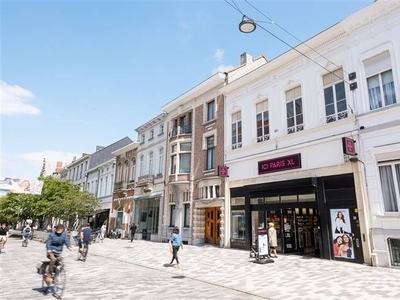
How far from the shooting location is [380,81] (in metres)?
11.9

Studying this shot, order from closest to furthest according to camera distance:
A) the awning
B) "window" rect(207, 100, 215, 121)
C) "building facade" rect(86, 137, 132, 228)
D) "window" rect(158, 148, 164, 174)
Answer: "window" rect(207, 100, 215, 121), the awning, "window" rect(158, 148, 164, 174), "building facade" rect(86, 137, 132, 228)

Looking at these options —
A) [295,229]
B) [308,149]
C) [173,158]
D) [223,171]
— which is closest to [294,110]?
[308,149]

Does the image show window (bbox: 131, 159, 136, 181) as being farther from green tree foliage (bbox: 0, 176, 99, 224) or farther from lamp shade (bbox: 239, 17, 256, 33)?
lamp shade (bbox: 239, 17, 256, 33)

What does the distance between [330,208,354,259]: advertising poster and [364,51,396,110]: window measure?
4713mm

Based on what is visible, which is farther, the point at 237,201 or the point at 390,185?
the point at 237,201

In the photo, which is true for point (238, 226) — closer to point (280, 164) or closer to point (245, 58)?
point (280, 164)

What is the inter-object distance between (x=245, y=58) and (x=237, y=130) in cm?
668

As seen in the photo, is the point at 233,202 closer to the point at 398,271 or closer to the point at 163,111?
the point at 398,271

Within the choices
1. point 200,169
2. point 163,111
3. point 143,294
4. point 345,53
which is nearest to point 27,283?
point 143,294

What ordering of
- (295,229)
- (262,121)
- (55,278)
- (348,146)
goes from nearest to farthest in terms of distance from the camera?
(55,278), (348,146), (295,229), (262,121)

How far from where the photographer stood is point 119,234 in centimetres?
2934

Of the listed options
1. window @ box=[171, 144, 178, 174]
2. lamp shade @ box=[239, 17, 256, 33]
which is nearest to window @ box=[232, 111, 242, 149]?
window @ box=[171, 144, 178, 174]

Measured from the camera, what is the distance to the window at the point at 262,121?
16641mm

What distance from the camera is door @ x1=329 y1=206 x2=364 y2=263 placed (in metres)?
11.7
